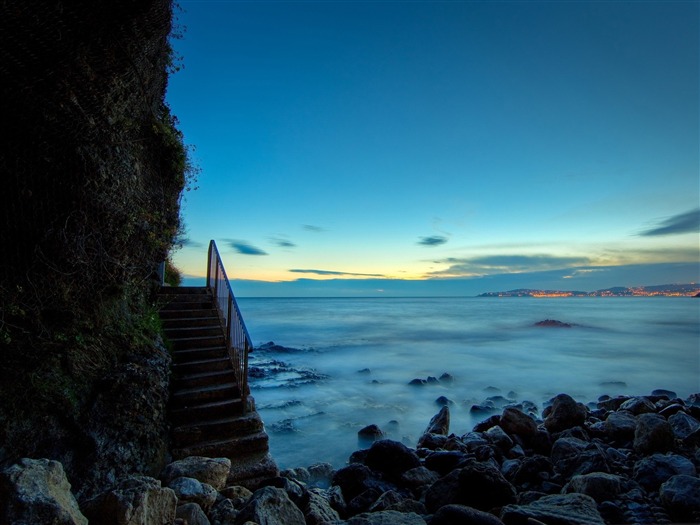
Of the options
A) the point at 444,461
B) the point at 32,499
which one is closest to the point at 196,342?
the point at 444,461

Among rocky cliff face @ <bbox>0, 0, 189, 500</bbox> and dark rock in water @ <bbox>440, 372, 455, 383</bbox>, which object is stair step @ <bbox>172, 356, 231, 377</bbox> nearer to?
rocky cliff face @ <bbox>0, 0, 189, 500</bbox>

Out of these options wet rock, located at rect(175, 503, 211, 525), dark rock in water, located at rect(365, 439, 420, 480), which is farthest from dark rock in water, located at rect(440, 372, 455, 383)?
wet rock, located at rect(175, 503, 211, 525)

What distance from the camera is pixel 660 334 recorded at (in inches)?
1048

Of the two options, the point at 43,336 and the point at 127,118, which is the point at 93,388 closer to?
the point at 43,336

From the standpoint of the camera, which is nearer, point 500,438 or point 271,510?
point 271,510

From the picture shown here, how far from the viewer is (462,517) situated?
3037 millimetres

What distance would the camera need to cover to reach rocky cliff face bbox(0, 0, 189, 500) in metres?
3.71

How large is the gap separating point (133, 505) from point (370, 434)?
6267mm

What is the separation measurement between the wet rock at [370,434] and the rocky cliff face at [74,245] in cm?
436

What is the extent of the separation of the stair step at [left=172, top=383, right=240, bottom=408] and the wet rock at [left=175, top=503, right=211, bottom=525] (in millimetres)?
2586

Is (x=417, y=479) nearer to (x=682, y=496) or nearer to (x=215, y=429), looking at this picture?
(x=682, y=496)

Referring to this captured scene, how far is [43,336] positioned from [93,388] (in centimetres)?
84

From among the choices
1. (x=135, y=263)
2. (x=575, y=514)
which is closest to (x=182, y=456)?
(x=135, y=263)

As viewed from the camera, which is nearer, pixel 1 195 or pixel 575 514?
pixel 575 514
